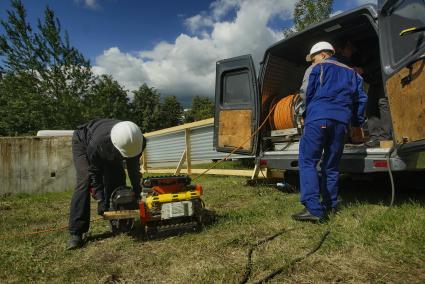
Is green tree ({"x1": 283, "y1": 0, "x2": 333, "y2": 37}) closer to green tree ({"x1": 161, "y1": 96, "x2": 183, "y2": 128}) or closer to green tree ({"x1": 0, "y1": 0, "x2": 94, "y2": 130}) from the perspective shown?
green tree ({"x1": 0, "y1": 0, "x2": 94, "y2": 130})

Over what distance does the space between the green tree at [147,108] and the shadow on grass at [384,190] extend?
44787 millimetres

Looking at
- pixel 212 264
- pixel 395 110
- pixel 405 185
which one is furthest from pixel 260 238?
pixel 405 185

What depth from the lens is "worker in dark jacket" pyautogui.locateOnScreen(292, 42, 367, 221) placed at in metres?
4.00

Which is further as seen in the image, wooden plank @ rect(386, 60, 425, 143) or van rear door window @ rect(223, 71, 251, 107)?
van rear door window @ rect(223, 71, 251, 107)

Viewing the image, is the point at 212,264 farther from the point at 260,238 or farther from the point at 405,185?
the point at 405,185

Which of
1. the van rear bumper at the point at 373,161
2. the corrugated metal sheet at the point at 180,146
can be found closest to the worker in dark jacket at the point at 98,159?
the van rear bumper at the point at 373,161

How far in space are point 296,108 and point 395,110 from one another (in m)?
1.98

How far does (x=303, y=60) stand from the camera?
7133 mm

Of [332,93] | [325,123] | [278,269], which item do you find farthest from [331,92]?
[278,269]

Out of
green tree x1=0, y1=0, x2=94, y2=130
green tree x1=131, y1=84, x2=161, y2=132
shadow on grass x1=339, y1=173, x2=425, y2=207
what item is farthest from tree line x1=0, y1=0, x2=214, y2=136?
shadow on grass x1=339, y1=173, x2=425, y2=207

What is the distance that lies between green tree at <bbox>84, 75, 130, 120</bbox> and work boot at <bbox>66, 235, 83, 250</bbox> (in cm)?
2796

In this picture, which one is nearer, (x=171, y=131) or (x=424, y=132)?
(x=424, y=132)

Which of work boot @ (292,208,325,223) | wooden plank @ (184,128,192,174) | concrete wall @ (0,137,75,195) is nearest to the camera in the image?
work boot @ (292,208,325,223)

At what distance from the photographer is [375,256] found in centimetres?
292
